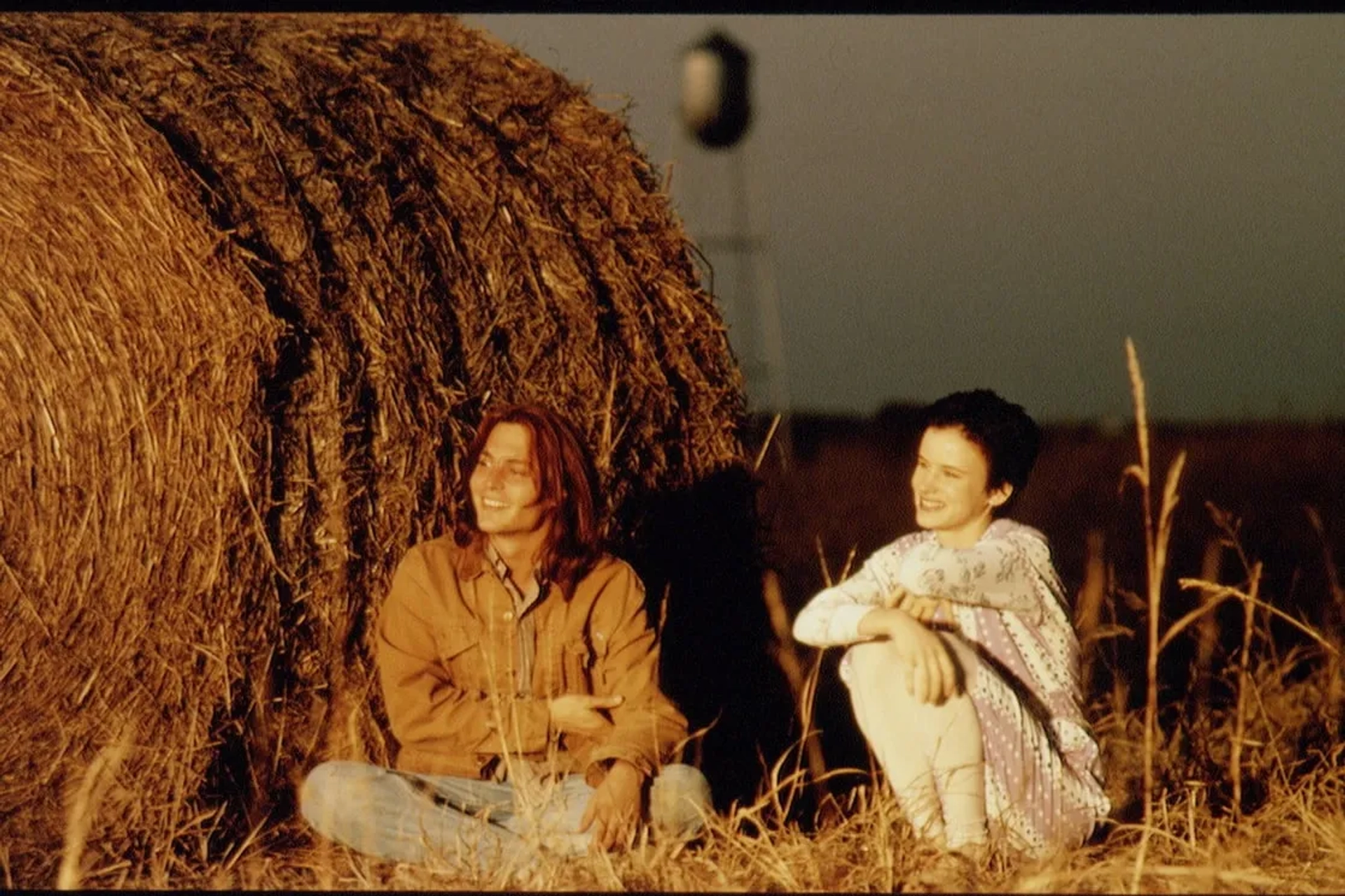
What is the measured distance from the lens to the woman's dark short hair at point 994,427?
4.29 meters

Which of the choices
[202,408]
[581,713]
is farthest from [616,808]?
[202,408]

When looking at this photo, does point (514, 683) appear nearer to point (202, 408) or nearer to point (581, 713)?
point (581, 713)

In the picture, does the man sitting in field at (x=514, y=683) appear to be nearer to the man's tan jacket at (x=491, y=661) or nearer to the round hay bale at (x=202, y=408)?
the man's tan jacket at (x=491, y=661)

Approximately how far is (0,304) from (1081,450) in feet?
43.6

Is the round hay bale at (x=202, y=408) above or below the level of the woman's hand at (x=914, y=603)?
above

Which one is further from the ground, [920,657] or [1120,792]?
[920,657]

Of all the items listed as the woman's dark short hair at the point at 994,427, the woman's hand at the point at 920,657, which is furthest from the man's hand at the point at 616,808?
the woman's dark short hair at the point at 994,427

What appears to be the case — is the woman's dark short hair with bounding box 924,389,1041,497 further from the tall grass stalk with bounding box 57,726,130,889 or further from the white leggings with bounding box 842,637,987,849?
the tall grass stalk with bounding box 57,726,130,889

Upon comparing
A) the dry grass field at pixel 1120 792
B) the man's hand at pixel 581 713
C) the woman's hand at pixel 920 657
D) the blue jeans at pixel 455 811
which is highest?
the woman's hand at pixel 920 657

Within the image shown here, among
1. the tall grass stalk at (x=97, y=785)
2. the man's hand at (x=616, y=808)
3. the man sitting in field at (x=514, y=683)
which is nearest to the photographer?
the man's hand at (x=616, y=808)

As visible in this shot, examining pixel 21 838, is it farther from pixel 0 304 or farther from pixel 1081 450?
pixel 1081 450

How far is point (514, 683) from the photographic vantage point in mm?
4387

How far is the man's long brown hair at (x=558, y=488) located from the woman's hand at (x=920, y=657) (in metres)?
0.78

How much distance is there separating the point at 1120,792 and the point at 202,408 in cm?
286
